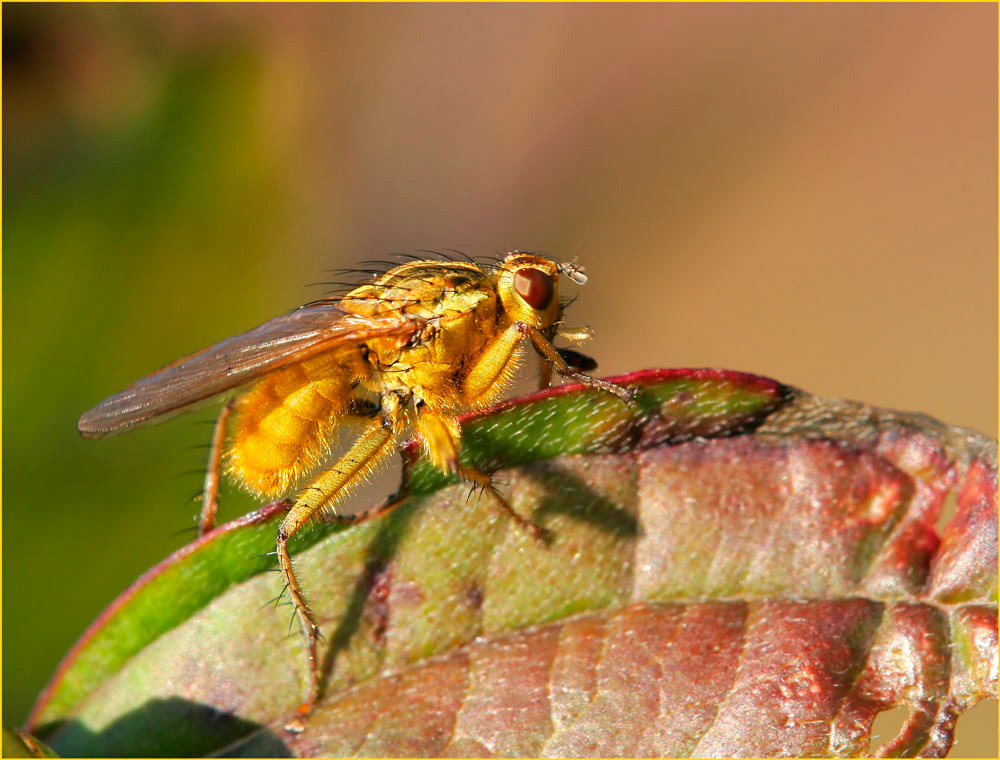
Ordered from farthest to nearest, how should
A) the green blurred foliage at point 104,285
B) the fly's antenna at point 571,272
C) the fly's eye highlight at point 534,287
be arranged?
the green blurred foliage at point 104,285 → the fly's antenna at point 571,272 → the fly's eye highlight at point 534,287

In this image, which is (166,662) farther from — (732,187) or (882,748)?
(732,187)

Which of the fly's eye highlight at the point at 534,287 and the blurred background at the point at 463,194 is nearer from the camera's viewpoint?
the fly's eye highlight at the point at 534,287

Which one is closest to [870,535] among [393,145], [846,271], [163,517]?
[163,517]

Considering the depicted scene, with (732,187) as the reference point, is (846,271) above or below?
below

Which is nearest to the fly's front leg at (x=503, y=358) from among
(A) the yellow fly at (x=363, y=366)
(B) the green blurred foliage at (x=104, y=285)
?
(A) the yellow fly at (x=363, y=366)

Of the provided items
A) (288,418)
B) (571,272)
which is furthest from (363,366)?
(571,272)

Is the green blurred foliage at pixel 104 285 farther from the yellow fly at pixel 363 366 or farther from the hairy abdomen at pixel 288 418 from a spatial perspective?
the yellow fly at pixel 363 366
